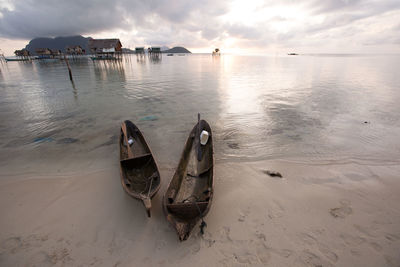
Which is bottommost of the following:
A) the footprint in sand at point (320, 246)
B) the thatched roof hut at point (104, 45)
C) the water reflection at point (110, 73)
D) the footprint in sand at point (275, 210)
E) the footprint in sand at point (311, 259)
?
the footprint in sand at point (311, 259)

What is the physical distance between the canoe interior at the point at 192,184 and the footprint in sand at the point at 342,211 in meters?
3.06

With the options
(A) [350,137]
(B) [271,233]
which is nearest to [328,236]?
(B) [271,233]

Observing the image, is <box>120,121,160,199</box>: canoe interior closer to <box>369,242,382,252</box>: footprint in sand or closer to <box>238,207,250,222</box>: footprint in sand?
<box>238,207,250,222</box>: footprint in sand

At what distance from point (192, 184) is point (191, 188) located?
5.8 inches

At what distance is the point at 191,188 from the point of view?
480cm

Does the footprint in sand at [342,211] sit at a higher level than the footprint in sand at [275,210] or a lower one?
higher

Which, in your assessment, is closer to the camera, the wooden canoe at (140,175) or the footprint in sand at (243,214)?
the wooden canoe at (140,175)

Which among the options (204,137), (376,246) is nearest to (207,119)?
(204,137)

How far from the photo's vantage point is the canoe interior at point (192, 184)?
3500 mm

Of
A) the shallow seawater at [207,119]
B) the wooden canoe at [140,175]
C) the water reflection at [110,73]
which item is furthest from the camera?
the water reflection at [110,73]

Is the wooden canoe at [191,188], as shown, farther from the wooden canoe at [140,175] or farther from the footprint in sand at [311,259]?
the footprint in sand at [311,259]

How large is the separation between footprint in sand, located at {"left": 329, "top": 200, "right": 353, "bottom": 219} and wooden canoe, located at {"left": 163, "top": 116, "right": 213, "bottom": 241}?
3.06 meters

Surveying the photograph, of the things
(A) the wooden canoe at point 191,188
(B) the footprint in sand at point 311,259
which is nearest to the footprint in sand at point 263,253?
(B) the footprint in sand at point 311,259

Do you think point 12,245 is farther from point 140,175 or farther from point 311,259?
point 311,259
